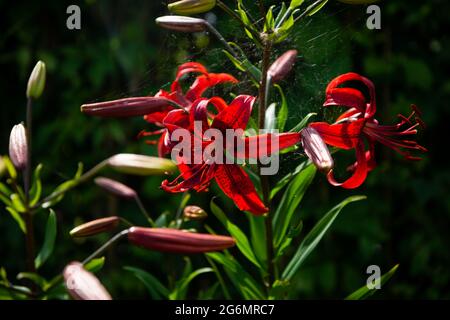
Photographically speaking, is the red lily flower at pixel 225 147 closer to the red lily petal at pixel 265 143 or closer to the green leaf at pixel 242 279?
the red lily petal at pixel 265 143

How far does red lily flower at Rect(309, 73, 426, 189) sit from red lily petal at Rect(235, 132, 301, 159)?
0.12 feet

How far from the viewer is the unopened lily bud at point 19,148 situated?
0.69 meters

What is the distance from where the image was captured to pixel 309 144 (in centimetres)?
60

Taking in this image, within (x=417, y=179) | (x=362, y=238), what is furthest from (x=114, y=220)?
(x=417, y=179)

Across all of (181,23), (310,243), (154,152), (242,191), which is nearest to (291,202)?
(310,243)

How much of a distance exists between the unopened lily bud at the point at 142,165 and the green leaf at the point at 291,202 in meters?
0.23

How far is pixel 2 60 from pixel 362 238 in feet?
4.17

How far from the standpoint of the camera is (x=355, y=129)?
2.12 ft

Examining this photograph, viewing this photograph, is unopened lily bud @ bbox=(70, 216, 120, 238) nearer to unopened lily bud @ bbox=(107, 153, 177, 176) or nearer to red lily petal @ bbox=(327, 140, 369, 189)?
unopened lily bud @ bbox=(107, 153, 177, 176)

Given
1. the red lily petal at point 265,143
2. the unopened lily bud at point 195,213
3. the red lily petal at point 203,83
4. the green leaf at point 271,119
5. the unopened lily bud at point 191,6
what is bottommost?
→ the unopened lily bud at point 195,213

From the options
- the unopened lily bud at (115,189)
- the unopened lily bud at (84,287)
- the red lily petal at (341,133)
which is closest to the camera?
the unopened lily bud at (84,287)

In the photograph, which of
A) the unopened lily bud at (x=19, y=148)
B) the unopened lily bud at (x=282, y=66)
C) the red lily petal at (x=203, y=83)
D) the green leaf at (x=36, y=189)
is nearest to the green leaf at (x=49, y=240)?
the green leaf at (x=36, y=189)

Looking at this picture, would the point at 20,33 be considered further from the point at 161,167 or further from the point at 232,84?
the point at 161,167

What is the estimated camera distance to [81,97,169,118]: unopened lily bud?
2.09 ft
